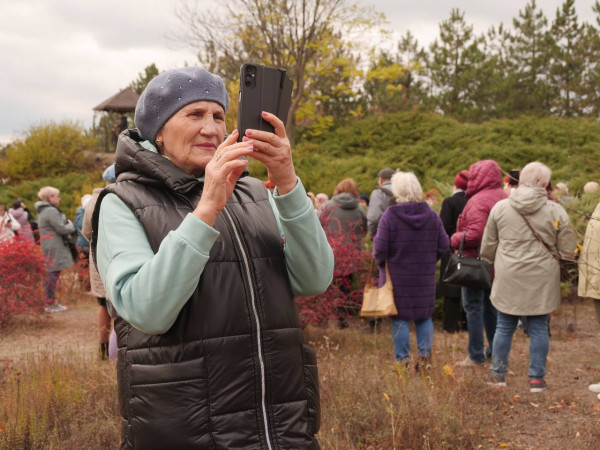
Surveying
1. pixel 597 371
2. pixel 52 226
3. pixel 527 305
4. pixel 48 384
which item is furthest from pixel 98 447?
Result: pixel 52 226

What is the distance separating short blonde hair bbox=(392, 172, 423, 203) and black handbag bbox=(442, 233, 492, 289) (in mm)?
747

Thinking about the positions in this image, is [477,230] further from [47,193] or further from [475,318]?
[47,193]

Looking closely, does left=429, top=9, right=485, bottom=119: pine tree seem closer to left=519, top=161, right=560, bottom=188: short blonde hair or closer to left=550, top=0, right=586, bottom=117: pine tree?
left=550, top=0, right=586, bottom=117: pine tree

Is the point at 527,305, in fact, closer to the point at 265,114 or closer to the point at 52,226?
the point at 265,114

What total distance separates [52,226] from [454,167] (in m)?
10.8

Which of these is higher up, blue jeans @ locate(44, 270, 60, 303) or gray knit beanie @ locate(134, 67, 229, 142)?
gray knit beanie @ locate(134, 67, 229, 142)

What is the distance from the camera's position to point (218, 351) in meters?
Answer: 1.66

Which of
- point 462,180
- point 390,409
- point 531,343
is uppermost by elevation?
point 462,180

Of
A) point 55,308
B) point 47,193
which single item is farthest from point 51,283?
point 47,193

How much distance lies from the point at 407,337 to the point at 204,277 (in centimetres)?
454

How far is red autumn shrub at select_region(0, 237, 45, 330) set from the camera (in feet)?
25.6

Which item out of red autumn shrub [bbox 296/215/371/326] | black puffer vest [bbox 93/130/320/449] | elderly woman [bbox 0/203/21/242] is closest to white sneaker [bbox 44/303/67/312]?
elderly woman [bbox 0/203/21/242]

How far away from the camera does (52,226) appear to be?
33.2 feet

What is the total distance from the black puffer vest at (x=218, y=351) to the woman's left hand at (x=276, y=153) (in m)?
0.16
